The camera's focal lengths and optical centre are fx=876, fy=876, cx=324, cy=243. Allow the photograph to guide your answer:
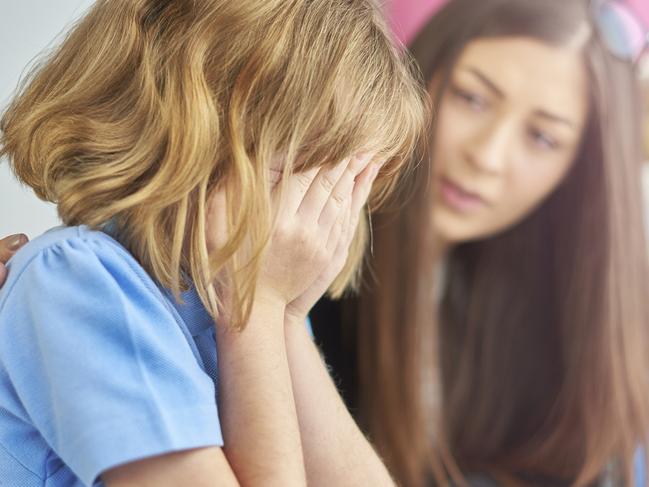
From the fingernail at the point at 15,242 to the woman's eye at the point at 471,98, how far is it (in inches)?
29.9

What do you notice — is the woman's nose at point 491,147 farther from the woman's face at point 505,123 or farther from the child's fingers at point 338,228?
the child's fingers at point 338,228

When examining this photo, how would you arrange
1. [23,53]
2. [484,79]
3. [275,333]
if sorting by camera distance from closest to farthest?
[275,333], [23,53], [484,79]

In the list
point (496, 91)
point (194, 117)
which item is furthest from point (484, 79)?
point (194, 117)

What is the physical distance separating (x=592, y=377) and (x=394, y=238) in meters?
0.40

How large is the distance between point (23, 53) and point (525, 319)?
0.89 metres

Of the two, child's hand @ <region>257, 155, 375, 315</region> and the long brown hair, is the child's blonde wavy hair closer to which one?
child's hand @ <region>257, 155, 375, 315</region>

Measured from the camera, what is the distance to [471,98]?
4.46 ft

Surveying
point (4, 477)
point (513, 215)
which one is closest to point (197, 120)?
point (4, 477)

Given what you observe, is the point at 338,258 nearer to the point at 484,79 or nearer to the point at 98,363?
the point at 98,363

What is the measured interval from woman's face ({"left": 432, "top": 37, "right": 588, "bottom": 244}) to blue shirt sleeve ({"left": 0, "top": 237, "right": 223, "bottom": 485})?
800 millimetres

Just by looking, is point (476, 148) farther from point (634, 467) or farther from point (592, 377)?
point (634, 467)

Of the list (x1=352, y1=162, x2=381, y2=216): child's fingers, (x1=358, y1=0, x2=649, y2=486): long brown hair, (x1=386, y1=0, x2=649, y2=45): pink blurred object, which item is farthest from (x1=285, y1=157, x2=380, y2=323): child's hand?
(x1=386, y1=0, x2=649, y2=45): pink blurred object

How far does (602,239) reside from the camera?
1.41 meters

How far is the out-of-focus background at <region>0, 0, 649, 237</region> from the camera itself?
0.99 m
